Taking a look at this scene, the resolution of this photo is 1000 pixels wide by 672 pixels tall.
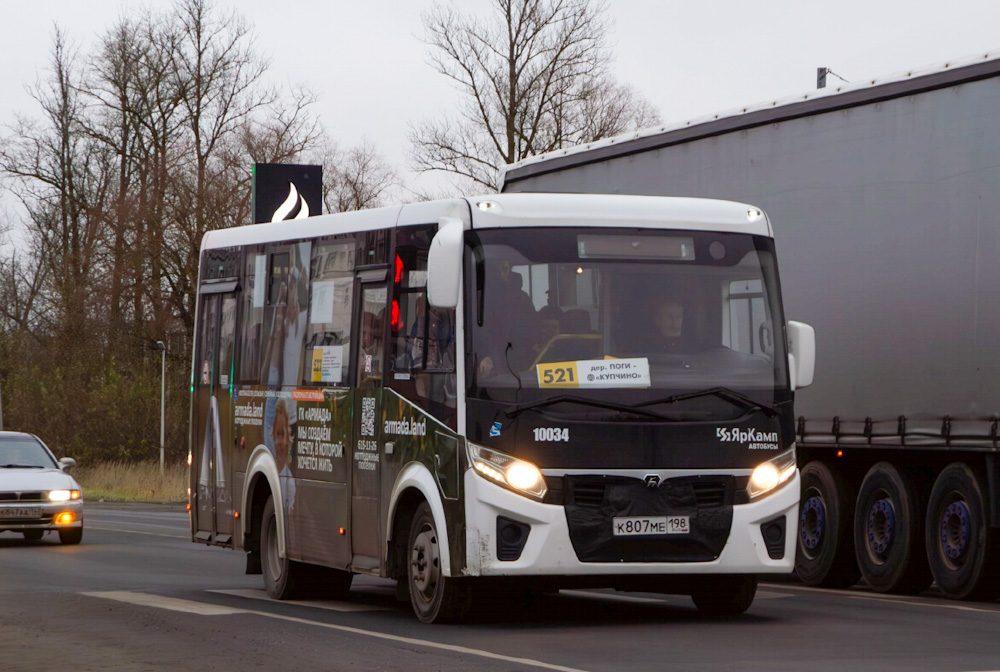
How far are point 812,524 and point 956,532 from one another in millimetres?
2186

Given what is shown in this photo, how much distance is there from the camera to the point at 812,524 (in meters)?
16.8

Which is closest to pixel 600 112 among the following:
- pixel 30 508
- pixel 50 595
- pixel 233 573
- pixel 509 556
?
pixel 30 508

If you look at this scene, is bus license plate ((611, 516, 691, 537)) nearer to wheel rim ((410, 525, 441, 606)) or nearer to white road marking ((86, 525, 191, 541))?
wheel rim ((410, 525, 441, 606))

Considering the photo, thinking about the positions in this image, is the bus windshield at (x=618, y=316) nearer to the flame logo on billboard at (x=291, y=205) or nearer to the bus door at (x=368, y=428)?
the bus door at (x=368, y=428)

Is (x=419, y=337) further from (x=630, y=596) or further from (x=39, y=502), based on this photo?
(x=39, y=502)

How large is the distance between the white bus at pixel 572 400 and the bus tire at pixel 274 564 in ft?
5.25

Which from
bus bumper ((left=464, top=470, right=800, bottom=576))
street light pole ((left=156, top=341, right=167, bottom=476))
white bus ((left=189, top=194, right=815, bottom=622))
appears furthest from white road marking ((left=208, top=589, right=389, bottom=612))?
street light pole ((left=156, top=341, right=167, bottom=476))

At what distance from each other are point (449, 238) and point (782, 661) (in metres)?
3.43

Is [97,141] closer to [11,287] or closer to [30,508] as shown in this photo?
[11,287]

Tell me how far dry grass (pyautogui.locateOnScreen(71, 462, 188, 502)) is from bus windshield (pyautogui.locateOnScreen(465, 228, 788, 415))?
33.4 meters

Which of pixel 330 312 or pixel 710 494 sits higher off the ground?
pixel 330 312

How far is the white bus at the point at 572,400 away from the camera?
11516 millimetres

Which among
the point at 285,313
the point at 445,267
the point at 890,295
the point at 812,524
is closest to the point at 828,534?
the point at 812,524

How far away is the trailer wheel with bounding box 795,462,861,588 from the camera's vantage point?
16.3m
